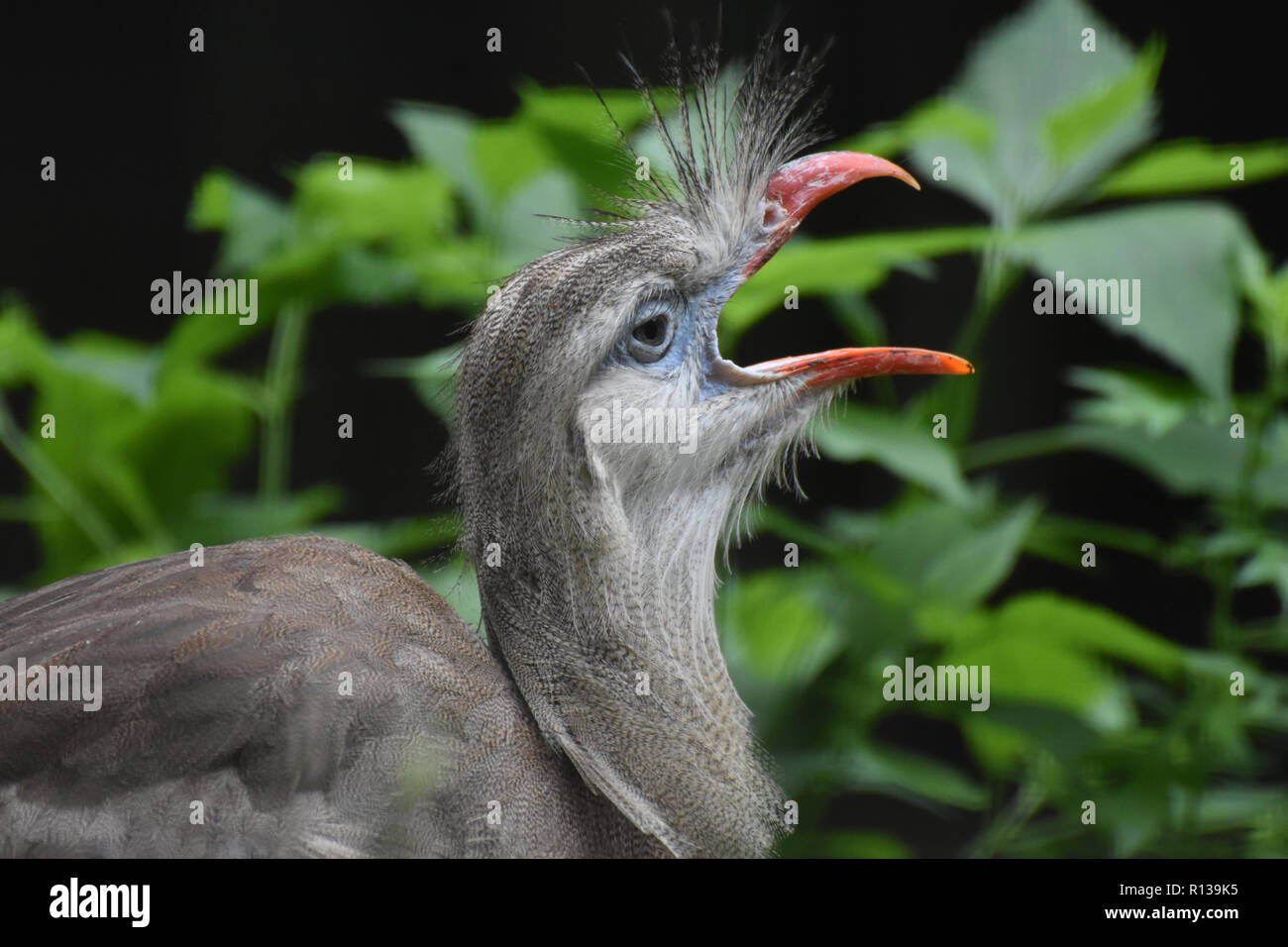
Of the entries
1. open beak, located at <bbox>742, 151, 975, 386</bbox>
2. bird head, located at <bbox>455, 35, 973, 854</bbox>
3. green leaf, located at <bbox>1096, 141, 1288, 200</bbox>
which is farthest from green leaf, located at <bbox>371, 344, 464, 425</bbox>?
green leaf, located at <bbox>1096, 141, 1288, 200</bbox>

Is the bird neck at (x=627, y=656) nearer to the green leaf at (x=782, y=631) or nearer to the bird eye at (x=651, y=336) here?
the bird eye at (x=651, y=336)

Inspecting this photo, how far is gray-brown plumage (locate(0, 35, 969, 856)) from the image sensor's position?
4.20 ft

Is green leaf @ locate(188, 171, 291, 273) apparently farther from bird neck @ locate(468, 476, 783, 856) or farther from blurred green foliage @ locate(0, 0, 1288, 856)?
bird neck @ locate(468, 476, 783, 856)

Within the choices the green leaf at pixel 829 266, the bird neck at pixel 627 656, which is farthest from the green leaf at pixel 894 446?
the bird neck at pixel 627 656

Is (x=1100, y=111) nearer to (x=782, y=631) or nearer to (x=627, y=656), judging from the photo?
(x=782, y=631)

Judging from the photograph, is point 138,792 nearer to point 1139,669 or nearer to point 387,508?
point 387,508

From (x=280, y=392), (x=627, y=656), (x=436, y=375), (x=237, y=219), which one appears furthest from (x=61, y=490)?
(x=627, y=656)

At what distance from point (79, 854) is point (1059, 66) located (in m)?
1.82

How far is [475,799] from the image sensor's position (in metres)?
1.33

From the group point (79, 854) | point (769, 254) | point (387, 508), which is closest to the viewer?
point (79, 854)

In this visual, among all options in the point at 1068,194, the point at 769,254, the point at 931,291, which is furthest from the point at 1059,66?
the point at 769,254

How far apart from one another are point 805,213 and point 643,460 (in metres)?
0.36

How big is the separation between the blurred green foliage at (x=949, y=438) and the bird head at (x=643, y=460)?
1.36ft

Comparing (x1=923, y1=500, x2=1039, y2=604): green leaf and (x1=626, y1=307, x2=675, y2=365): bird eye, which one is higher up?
(x1=626, y1=307, x2=675, y2=365): bird eye
